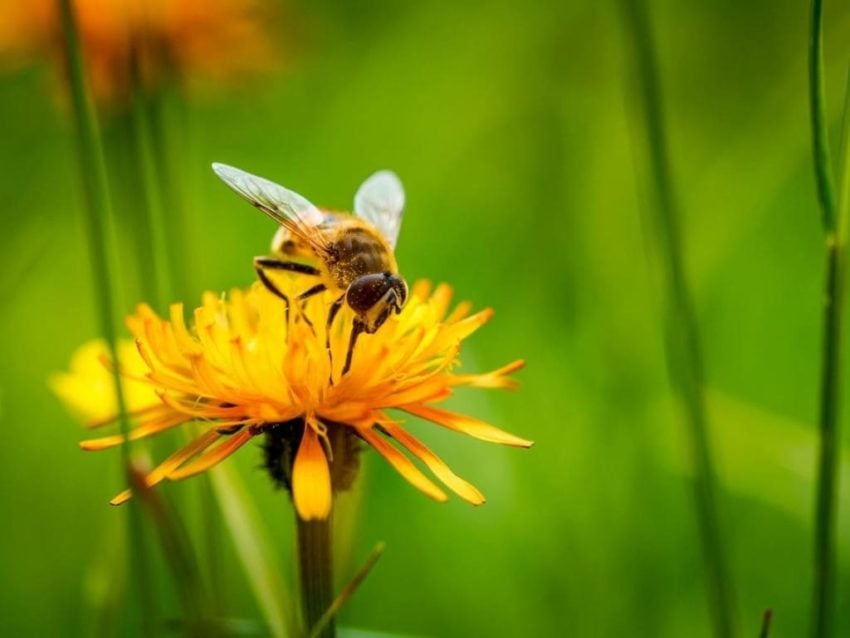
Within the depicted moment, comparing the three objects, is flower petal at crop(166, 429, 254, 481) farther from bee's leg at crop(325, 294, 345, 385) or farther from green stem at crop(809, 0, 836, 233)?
green stem at crop(809, 0, 836, 233)

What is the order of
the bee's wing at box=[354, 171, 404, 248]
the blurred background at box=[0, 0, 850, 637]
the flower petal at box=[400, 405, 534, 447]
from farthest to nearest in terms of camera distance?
the blurred background at box=[0, 0, 850, 637] < the bee's wing at box=[354, 171, 404, 248] < the flower petal at box=[400, 405, 534, 447]

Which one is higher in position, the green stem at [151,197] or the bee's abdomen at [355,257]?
the green stem at [151,197]

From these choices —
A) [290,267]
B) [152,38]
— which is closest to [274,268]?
[290,267]

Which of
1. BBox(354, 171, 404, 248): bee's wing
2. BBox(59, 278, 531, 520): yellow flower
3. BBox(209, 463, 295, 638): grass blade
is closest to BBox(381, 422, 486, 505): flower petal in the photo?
BBox(59, 278, 531, 520): yellow flower

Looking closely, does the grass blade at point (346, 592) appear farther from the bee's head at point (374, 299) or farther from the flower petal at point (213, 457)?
the bee's head at point (374, 299)

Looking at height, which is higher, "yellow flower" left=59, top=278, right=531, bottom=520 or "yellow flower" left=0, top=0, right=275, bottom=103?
"yellow flower" left=0, top=0, right=275, bottom=103

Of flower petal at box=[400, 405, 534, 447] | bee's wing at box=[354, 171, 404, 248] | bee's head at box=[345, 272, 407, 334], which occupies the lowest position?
flower petal at box=[400, 405, 534, 447]

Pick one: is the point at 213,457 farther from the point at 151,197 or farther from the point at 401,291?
the point at 151,197

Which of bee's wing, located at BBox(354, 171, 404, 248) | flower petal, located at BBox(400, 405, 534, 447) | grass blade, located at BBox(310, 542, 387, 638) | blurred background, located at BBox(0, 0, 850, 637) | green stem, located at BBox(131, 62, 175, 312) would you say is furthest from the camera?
blurred background, located at BBox(0, 0, 850, 637)

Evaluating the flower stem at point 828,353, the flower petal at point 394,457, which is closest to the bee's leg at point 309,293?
the flower petal at point 394,457
